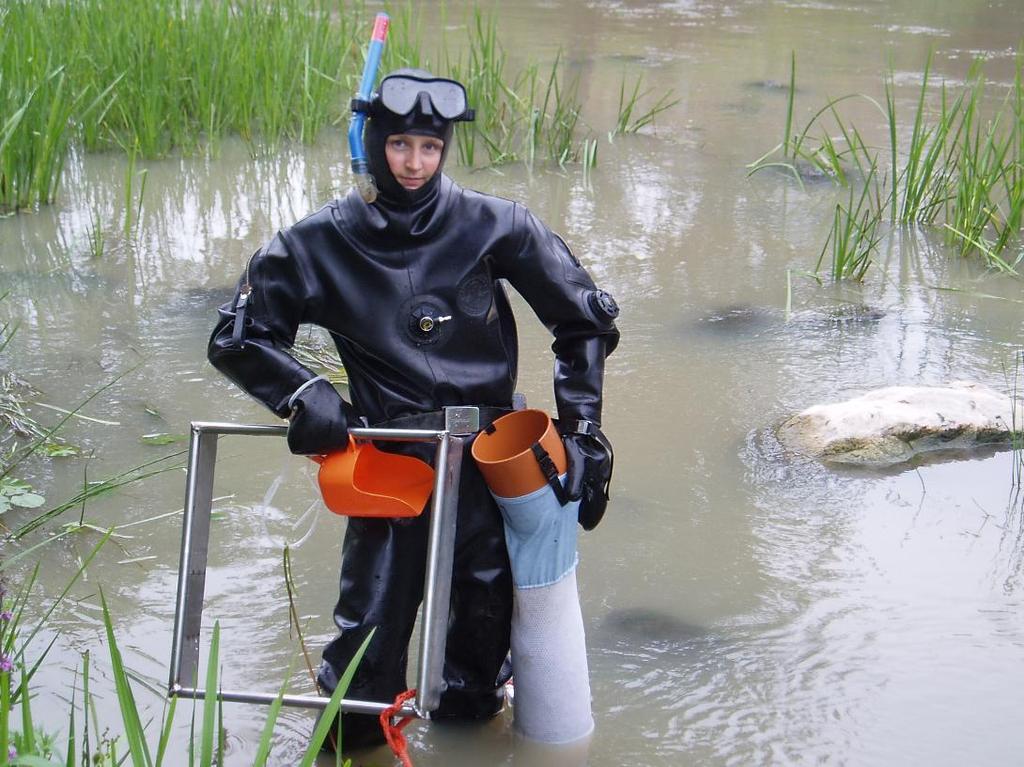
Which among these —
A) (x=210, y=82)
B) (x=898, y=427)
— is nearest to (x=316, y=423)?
(x=898, y=427)

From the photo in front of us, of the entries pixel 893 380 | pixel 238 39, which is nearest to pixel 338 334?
pixel 893 380

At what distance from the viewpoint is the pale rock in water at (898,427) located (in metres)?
4.11

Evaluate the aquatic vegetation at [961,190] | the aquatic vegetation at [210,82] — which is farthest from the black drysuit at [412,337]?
the aquatic vegetation at [210,82]

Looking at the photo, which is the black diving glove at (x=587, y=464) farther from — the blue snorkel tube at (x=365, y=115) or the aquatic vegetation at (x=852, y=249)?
the aquatic vegetation at (x=852, y=249)

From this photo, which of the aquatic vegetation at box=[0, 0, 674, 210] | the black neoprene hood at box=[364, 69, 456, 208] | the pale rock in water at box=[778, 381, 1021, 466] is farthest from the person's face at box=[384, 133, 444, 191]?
the aquatic vegetation at box=[0, 0, 674, 210]

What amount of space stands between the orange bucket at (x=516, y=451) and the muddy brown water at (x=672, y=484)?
400 mm

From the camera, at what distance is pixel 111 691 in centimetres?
293

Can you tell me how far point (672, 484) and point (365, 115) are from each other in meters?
1.93

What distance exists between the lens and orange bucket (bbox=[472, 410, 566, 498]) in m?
2.36

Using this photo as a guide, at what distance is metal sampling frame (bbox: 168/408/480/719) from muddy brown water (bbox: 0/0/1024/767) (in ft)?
0.91

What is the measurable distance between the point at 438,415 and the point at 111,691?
3.61 feet

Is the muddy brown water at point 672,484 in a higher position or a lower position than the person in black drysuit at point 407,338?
lower

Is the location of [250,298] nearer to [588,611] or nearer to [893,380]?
[588,611]

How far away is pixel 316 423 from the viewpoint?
2.31 metres
